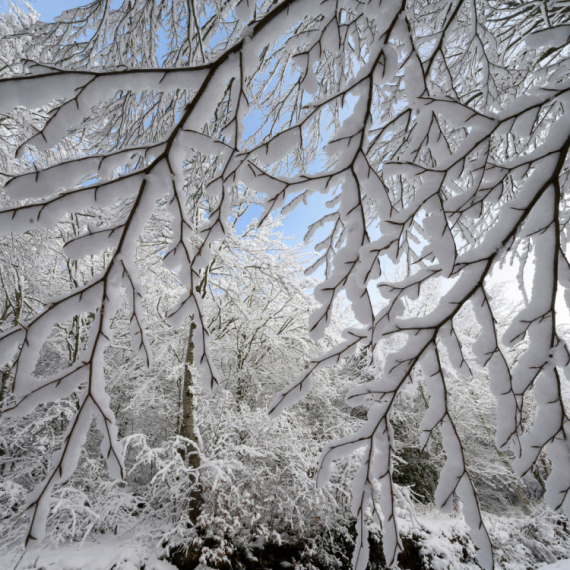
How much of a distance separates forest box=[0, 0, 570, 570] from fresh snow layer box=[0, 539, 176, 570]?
0.12 ft

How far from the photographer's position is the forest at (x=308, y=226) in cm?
74

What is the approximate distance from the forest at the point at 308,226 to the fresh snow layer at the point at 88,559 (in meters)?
0.04

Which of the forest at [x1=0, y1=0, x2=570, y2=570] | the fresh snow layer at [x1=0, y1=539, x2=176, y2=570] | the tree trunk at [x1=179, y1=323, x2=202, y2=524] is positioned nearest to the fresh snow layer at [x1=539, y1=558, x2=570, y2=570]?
the forest at [x1=0, y1=0, x2=570, y2=570]

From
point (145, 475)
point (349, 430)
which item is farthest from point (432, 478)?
point (145, 475)

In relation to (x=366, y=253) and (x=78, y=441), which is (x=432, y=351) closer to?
(x=366, y=253)

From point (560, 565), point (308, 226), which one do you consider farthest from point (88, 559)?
point (560, 565)

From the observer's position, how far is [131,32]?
189 centimetres

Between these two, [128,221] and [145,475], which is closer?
[128,221]

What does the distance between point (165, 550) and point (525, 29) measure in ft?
23.1

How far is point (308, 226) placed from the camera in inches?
65.4

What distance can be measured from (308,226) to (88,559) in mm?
4933

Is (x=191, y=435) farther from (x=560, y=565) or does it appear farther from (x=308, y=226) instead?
(x=560, y=565)

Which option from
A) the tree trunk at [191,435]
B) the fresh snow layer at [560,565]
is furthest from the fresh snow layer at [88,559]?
the fresh snow layer at [560,565]

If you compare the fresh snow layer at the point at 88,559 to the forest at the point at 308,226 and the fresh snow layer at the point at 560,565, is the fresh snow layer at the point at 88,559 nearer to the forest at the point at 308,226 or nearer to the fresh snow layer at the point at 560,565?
the forest at the point at 308,226
